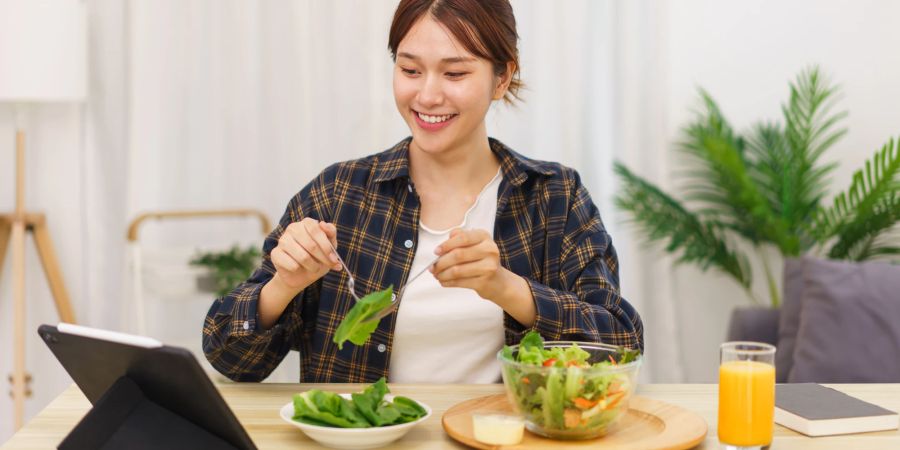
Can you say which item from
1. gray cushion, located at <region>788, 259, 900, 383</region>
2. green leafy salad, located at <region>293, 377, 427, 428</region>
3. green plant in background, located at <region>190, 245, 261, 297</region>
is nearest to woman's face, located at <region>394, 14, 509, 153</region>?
green leafy salad, located at <region>293, 377, 427, 428</region>

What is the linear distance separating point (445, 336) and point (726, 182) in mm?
1901

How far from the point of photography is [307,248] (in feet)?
5.32

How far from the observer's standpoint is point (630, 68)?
374 cm

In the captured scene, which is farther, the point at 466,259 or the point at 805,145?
the point at 805,145

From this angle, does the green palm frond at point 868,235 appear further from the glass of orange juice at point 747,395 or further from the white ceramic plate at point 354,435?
the white ceramic plate at point 354,435

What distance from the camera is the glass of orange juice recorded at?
1.38m

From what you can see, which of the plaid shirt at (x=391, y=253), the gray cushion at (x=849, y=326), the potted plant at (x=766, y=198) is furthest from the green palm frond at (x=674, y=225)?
the plaid shirt at (x=391, y=253)

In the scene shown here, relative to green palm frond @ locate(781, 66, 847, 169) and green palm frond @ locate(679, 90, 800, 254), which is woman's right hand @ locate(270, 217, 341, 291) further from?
green palm frond @ locate(781, 66, 847, 169)

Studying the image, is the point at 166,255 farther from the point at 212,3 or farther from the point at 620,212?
the point at 620,212

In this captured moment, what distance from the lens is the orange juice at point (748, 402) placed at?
138 centimetres

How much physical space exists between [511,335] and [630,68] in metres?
2.03

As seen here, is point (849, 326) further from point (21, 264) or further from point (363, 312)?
point (21, 264)

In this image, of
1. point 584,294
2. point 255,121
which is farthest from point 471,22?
point 255,121

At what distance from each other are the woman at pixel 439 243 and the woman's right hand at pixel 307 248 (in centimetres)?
9
